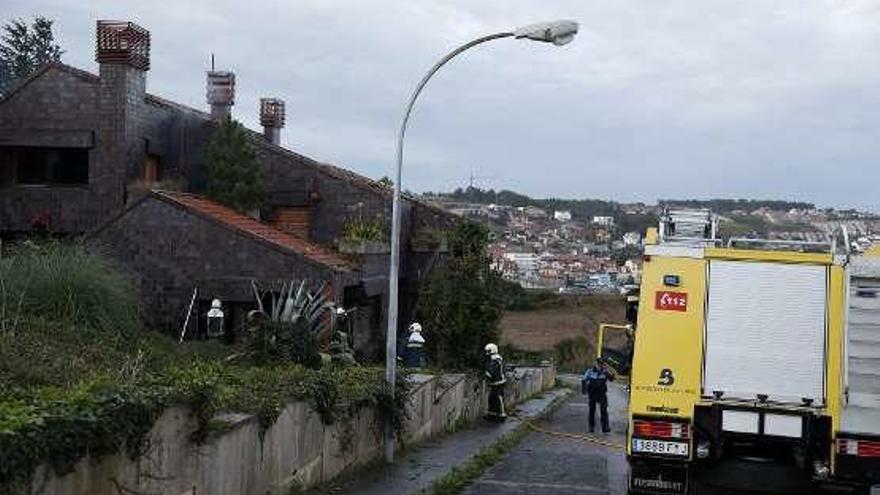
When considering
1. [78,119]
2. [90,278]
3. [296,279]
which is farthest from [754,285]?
[78,119]

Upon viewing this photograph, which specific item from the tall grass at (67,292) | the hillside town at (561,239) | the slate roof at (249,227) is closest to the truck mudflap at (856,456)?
the tall grass at (67,292)

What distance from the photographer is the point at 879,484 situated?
11141mm

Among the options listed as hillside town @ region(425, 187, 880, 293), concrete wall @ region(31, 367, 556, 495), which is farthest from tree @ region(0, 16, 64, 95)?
concrete wall @ region(31, 367, 556, 495)

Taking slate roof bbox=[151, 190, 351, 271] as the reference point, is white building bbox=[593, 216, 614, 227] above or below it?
above

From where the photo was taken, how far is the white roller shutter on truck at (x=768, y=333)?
37.1ft

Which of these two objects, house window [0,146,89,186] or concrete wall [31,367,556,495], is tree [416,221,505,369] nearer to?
concrete wall [31,367,556,495]

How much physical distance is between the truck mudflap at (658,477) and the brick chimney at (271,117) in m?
24.8

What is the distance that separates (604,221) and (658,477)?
103 meters

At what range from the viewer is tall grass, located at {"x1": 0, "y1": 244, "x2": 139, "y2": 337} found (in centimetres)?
1287

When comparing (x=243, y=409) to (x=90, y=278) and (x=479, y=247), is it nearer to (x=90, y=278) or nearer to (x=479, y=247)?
(x=90, y=278)

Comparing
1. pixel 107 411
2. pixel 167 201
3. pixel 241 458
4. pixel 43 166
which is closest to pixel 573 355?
pixel 43 166

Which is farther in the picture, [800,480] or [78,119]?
[78,119]

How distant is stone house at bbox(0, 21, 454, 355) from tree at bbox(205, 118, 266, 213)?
0.72m

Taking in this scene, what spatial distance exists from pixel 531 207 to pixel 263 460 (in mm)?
116633
